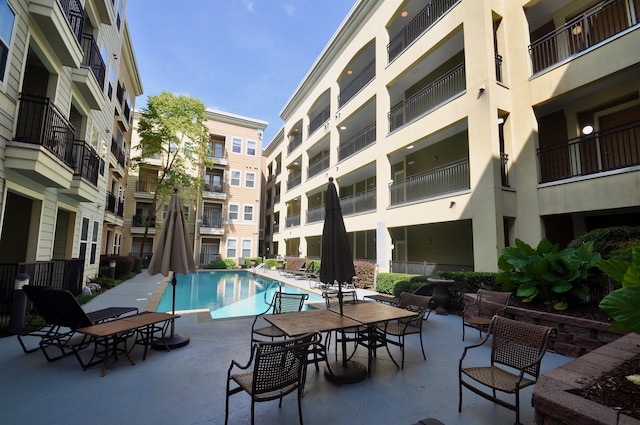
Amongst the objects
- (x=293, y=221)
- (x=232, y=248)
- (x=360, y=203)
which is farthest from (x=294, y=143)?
(x=360, y=203)

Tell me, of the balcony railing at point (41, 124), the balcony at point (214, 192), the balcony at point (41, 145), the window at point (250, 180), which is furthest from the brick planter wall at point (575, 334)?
the window at point (250, 180)

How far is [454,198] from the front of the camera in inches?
380

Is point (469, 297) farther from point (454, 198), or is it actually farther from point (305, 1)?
point (305, 1)

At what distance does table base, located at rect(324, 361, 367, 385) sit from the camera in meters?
3.74

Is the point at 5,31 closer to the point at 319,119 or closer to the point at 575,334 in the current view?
the point at 575,334

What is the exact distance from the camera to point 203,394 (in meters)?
3.42

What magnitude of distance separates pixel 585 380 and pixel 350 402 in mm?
2246

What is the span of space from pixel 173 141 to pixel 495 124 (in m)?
20.3

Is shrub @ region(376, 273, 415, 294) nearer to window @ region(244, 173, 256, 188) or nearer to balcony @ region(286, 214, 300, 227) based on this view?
balcony @ region(286, 214, 300, 227)

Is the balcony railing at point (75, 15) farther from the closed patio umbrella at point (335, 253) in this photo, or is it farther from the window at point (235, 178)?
the window at point (235, 178)

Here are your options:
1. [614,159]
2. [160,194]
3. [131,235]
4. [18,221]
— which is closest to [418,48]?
[614,159]

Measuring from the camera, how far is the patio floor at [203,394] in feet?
9.69

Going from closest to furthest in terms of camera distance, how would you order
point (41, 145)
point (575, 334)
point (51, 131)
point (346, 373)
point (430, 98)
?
point (346, 373)
point (575, 334)
point (41, 145)
point (51, 131)
point (430, 98)

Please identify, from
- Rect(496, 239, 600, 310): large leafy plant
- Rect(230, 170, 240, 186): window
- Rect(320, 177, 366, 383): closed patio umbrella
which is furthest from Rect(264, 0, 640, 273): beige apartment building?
Rect(230, 170, 240, 186): window
